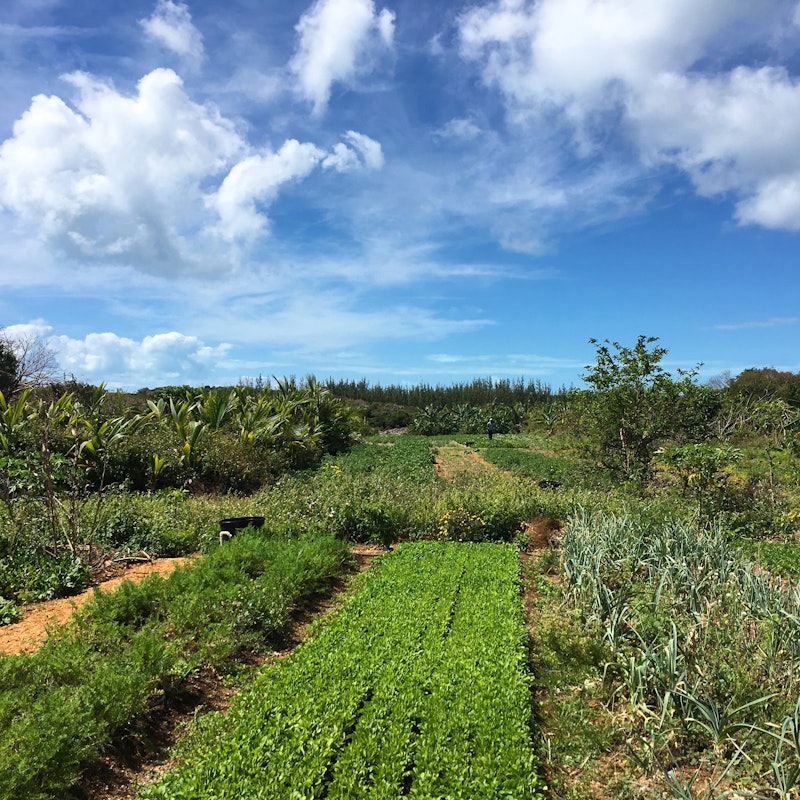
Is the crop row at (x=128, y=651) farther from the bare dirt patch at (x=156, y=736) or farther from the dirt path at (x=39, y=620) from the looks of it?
the dirt path at (x=39, y=620)

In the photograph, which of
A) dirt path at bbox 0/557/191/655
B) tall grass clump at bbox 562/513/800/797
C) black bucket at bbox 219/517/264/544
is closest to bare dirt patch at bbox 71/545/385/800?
dirt path at bbox 0/557/191/655

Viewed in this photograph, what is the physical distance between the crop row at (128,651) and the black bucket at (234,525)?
113cm

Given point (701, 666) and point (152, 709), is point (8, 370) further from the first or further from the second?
point (701, 666)

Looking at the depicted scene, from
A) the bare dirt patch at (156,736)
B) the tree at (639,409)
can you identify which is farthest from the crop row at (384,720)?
the tree at (639,409)

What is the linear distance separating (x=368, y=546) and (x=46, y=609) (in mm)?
4437

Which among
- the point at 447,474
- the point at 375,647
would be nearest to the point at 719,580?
the point at 375,647

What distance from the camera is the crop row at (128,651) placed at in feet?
9.43

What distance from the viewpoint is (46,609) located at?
18.6ft

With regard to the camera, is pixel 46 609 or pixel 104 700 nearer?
pixel 104 700

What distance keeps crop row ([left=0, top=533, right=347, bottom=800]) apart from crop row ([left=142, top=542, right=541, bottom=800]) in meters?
0.47

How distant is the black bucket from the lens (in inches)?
307

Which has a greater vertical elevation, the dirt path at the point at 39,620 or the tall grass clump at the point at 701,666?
the tall grass clump at the point at 701,666

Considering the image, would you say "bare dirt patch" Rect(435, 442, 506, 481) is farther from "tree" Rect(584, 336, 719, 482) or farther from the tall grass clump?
the tall grass clump

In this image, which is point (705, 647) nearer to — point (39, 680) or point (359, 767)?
point (359, 767)
